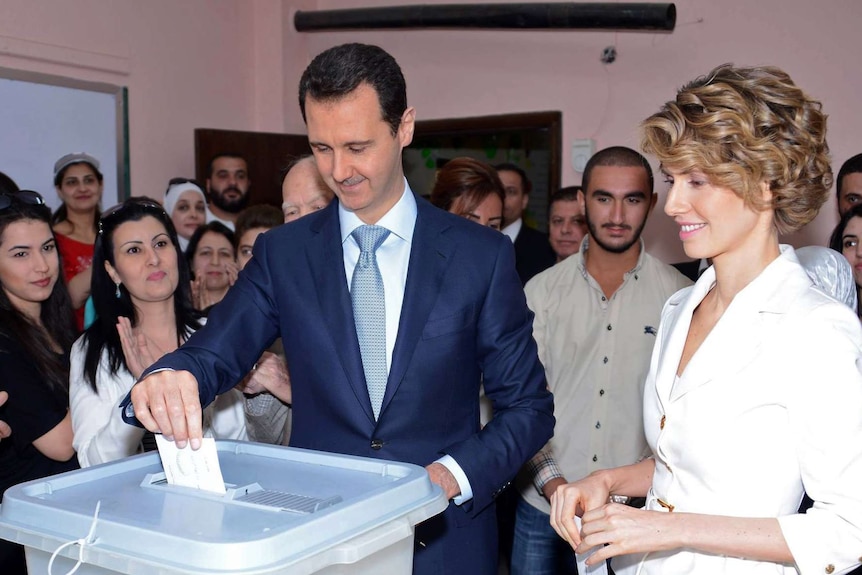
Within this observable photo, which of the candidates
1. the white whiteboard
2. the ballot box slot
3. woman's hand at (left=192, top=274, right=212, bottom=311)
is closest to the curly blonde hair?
the ballot box slot

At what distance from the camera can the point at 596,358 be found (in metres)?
2.83

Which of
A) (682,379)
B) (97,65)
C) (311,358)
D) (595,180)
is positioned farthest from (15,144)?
(682,379)

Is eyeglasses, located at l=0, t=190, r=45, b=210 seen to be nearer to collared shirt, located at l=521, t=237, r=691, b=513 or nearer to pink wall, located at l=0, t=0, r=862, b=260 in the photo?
collared shirt, located at l=521, t=237, r=691, b=513

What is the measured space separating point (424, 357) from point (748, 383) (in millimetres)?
576

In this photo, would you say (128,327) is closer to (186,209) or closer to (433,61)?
(186,209)

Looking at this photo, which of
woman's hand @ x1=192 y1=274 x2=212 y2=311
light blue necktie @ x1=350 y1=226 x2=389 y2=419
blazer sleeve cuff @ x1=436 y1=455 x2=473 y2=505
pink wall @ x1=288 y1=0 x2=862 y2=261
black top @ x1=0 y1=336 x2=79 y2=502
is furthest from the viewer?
pink wall @ x1=288 y1=0 x2=862 y2=261

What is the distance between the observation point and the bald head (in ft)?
7.89

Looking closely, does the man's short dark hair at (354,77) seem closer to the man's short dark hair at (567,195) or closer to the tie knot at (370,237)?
the tie knot at (370,237)


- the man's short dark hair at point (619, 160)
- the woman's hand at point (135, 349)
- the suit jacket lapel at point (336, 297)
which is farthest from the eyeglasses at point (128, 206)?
the man's short dark hair at point (619, 160)

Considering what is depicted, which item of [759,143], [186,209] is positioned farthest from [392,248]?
[186,209]

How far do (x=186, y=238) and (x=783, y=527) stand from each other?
4.11 metres

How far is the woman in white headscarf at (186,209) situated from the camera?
4824 millimetres

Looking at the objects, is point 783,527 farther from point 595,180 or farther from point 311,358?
point 595,180

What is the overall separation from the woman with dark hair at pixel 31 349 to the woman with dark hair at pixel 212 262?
3.35ft
